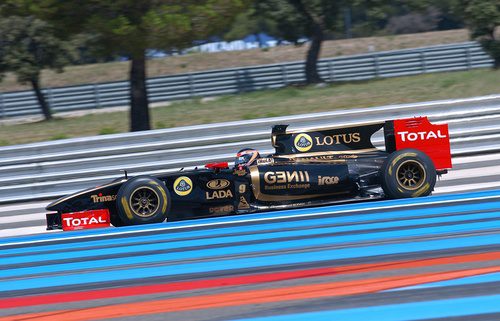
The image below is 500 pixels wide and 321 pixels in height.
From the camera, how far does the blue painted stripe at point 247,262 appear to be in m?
5.84

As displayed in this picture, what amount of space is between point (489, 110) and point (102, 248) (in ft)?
18.0

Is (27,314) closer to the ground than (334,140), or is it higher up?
closer to the ground

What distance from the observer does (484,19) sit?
2688 centimetres

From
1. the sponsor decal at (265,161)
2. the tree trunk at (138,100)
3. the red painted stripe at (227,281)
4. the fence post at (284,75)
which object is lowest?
the red painted stripe at (227,281)

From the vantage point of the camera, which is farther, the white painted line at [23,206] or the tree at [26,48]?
the tree at [26,48]

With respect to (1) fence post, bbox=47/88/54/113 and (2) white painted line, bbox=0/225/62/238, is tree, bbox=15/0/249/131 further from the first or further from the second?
(1) fence post, bbox=47/88/54/113

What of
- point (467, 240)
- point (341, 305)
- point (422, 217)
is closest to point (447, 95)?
point (422, 217)

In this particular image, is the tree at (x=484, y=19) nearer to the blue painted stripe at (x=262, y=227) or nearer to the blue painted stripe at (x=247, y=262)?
the blue painted stripe at (x=262, y=227)

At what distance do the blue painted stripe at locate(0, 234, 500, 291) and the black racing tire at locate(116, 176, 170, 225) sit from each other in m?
1.86

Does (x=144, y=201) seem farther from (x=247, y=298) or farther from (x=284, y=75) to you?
(x=284, y=75)

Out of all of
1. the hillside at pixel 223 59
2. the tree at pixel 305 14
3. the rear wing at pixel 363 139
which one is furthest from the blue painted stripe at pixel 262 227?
the hillside at pixel 223 59

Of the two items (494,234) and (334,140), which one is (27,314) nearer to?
(494,234)

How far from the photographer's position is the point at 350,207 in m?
8.01

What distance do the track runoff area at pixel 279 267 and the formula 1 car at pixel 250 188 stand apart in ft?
0.47
